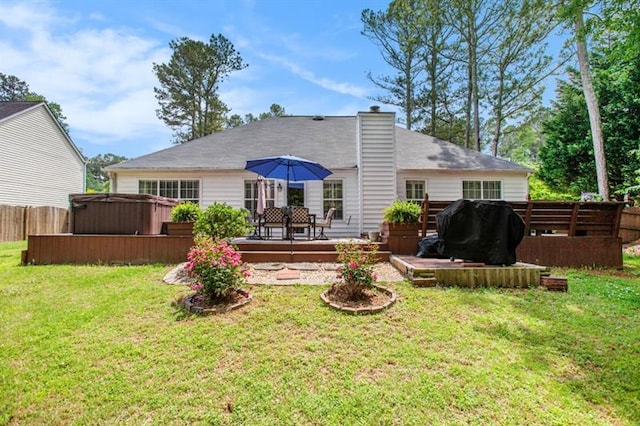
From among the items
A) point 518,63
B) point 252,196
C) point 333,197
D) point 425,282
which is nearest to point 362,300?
point 425,282

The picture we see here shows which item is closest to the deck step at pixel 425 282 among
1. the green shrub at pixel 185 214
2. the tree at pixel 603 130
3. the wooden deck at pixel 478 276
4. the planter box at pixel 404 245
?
the wooden deck at pixel 478 276

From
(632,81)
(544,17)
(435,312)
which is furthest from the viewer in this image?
(544,17)

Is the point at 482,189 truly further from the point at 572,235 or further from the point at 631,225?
the point at 631,225

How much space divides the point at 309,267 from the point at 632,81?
611 inches

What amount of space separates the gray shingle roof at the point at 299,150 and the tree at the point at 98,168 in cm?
4361

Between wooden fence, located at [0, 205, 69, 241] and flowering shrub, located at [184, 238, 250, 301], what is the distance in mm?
12553

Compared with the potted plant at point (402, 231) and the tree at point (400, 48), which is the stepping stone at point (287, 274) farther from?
the tree at point (400, 48)

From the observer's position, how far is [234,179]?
34.2ft

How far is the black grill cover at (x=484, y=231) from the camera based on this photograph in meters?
5.36

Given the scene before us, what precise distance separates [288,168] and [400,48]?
1467 centimetres

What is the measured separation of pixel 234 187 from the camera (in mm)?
10414

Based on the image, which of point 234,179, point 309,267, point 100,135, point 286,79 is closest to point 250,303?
point 309,267

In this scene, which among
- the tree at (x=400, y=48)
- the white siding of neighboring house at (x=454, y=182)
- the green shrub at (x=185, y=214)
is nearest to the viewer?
the green shrub at (x=185, y=214)

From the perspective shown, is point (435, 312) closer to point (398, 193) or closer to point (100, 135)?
point (398, 193)
